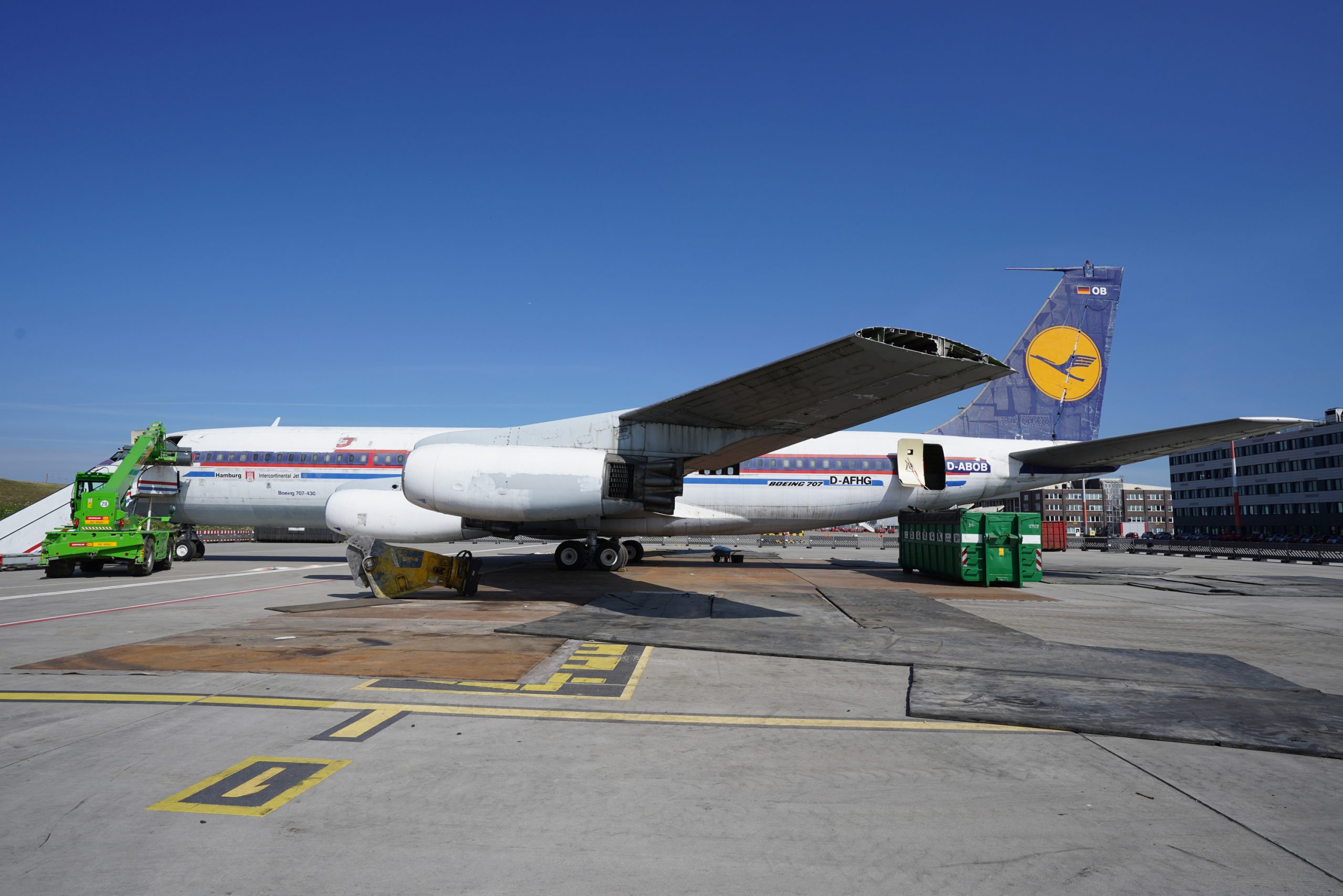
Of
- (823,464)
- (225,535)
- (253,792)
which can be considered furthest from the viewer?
(225,535)

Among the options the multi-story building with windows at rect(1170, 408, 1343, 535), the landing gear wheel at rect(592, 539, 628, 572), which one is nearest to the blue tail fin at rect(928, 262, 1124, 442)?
the landing gear wheel at rect(592, 539, 628, 572)

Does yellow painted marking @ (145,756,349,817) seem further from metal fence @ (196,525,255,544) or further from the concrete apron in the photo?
metal fence @ (196,525,255,544)

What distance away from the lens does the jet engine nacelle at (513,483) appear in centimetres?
1206

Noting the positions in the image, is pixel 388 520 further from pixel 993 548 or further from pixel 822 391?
pixel 993 548

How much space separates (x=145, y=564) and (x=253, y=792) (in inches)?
701

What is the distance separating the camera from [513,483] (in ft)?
39.9

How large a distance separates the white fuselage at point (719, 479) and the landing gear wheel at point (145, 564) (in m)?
2.61

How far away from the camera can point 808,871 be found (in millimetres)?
2967

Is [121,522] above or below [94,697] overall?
above

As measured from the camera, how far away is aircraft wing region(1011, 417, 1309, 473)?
44.3 feet

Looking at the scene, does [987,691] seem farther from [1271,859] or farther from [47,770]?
[47,770]

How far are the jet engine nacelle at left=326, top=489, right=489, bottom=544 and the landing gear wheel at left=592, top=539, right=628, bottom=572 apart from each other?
12.0 feet

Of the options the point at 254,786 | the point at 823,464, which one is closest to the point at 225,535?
the point at 823,464

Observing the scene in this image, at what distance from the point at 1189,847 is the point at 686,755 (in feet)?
8.65
